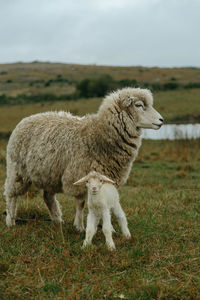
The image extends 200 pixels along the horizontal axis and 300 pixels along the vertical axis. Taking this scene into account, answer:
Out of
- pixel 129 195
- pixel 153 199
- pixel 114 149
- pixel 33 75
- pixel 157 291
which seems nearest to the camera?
pixel 157 291

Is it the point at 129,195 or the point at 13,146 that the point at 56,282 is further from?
the point at 129,195

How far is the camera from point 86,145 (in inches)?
215

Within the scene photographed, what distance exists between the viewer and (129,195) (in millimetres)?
8539

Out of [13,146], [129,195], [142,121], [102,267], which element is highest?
[142,121]

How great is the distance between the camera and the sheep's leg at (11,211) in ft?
19.6

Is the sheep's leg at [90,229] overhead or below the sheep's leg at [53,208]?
overhead

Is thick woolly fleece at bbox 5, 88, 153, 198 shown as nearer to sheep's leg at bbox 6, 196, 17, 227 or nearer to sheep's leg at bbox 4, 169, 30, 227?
sheep's leg at bbox 4, 169, 30, 227

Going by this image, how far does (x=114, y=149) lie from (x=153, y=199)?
2.58 m

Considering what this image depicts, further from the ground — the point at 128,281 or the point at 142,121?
the point at 142,121

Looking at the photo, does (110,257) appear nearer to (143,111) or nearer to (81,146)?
(81,146)

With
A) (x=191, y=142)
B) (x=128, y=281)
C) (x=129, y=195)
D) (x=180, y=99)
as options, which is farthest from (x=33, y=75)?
(x=128, y=281)

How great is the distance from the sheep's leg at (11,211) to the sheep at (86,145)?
3 cm

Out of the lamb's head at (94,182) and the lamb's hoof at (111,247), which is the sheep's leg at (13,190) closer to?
the lamb's head at (94,182)

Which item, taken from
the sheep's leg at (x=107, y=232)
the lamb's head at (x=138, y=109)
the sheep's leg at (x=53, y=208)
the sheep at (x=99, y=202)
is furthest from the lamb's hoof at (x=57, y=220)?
the lamb's head at (x=138, y=109)
